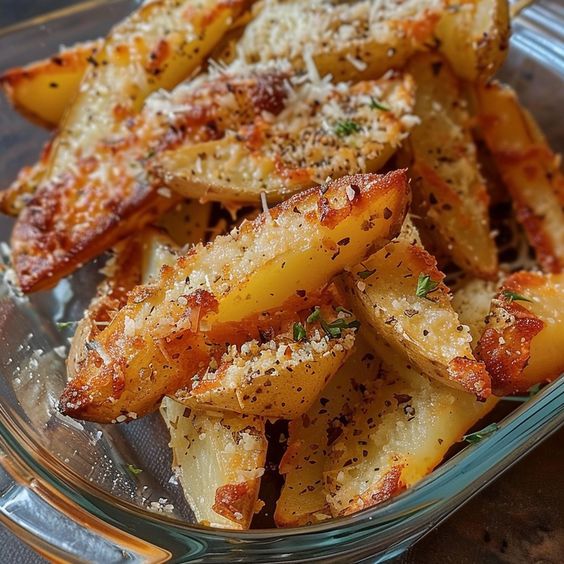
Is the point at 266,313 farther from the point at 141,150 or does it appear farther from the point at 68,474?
the point at 141,150

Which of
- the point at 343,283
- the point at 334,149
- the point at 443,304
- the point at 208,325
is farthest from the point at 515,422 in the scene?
the point at 334,149

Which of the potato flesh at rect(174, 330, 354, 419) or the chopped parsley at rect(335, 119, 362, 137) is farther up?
the chopped parsley at rect(335, 119, 362, 137)

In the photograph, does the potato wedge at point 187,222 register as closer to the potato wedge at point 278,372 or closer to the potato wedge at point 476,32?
the potato wedge at point 278,372

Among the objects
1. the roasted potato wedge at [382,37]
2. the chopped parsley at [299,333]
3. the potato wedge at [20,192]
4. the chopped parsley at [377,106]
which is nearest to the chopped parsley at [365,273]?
the chopped parsley at [299,333]

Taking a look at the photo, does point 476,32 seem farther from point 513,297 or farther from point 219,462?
point 219,462

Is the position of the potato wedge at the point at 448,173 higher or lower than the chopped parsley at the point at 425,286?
lower

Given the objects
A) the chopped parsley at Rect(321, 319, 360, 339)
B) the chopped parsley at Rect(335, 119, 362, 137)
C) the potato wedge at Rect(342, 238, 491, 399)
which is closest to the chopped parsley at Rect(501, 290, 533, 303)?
the potato wedge at Rect(342, 238, 491, 399)

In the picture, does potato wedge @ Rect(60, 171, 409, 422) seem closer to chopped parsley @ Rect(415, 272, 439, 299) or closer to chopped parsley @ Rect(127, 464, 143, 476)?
chopped parsley @ Rect(415, 272, 439, 299)

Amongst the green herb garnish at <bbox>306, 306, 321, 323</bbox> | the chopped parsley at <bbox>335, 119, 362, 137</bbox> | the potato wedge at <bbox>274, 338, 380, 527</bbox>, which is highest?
the chopped parsley at <bbox>335, 119, 362, 137</bbox>
